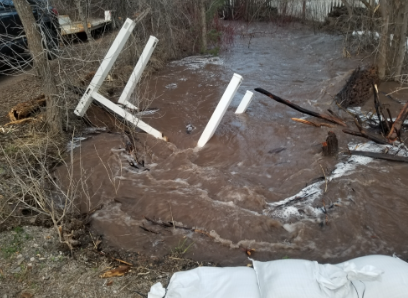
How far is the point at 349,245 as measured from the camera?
434 cm

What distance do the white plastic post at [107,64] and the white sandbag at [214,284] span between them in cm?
488

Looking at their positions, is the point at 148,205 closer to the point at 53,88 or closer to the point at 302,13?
the point at 53,88

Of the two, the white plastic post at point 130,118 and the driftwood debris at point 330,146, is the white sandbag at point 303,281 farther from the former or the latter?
the white plastic post at point 130,118

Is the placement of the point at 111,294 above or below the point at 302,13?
below

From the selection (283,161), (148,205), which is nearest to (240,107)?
(283,161)

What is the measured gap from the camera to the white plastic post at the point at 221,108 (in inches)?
248

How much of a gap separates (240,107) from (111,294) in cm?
517

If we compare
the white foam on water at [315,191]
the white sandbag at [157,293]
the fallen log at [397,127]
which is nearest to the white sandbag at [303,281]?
the white sandbag at [157,293]

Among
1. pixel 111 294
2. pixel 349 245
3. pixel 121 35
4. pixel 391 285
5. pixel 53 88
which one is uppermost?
pixel 121 35

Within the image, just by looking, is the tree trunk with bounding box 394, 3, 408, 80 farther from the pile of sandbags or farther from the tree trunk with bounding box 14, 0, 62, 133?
the tree trunk with bounding box 14, 0, 62, 133

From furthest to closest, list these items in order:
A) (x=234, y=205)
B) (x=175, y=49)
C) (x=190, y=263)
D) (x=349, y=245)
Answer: (x=175, y=49) → (x=234, y=205) → (x=349, y=245) → (x=190, y=263)

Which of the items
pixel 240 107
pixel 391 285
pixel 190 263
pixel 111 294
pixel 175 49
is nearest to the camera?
pixel 391 285

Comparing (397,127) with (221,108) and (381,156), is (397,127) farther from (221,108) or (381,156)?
(221,108)

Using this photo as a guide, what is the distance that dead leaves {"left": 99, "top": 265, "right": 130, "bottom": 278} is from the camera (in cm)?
370
